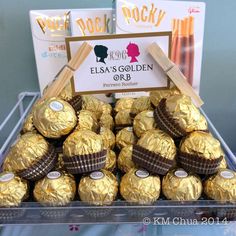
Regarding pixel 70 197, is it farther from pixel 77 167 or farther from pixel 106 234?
pixel 106 234

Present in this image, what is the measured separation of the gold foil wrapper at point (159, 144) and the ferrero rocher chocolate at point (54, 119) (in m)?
0.16

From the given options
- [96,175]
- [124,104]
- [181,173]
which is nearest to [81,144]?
[96,175]

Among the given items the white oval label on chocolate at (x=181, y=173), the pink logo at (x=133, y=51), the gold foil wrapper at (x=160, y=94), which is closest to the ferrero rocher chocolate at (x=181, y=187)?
the white oval label on chocolate at (x=181, y=173)

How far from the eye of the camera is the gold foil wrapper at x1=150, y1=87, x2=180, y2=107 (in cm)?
76

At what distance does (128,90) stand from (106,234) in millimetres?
418

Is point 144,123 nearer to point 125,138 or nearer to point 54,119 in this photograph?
point 125,138

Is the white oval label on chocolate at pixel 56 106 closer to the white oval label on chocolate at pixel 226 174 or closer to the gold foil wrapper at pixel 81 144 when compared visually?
the gold foil wrapper at pixel 81 144

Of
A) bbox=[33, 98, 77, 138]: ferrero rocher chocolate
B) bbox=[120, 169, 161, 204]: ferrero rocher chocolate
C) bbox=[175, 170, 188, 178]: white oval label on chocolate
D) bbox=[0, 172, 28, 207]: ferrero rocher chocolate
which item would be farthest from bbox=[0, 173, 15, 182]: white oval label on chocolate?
bbox=[175, 170, 188, 178]: white oval label on chocolate

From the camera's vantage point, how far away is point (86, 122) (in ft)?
2.46

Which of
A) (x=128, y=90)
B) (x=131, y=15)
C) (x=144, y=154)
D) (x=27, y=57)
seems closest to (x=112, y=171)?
(x=144, y=154)

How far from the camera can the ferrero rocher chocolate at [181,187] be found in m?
0.61

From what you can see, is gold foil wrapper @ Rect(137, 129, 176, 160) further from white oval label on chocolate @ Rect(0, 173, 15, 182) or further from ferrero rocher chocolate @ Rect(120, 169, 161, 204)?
white oval label on chocolate @ Rect(0, 173, 15, 182)

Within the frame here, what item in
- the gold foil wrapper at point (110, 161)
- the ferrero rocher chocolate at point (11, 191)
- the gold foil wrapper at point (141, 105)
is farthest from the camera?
the gold foil wrapper at point (141, 105)

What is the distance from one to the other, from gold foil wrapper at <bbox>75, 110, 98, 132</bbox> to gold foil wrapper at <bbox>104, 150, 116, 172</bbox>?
0.25 ft
